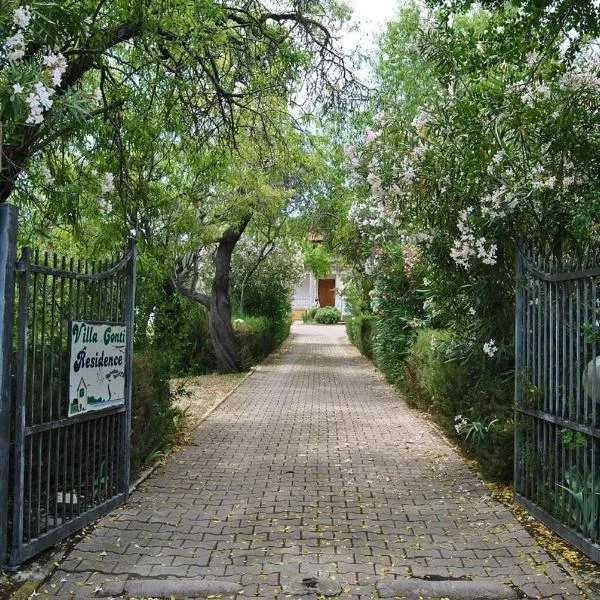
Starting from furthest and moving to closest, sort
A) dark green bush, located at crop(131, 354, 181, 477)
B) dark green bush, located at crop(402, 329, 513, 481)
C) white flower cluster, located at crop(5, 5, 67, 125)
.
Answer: dark green bush, located at crop(131, 354, 181, 477) < dark green bush, located at crop(402, 329, 513, 481) < white flower cluster, located at crop(5, 5, 67, 125)

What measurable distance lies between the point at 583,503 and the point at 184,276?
45.4ft

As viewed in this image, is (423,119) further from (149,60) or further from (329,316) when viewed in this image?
(329,316)

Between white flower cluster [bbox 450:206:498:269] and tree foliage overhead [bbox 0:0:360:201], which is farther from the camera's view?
white flower cluster [bbox 450:206:498:269]

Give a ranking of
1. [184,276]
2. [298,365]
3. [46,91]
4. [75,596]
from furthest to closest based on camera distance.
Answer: [298,365] < [184,276] < [75,596] < [46,91]

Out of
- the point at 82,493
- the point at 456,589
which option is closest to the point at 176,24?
the point at 82,493

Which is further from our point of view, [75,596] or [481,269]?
[481,269]

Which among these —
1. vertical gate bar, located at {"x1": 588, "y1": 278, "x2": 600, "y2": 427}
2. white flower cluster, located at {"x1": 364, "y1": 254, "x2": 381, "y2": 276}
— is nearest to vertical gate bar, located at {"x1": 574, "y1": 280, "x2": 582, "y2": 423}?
vertical gate bar, located at {"x1": 588, "y1": 278, "x2": 600, "y2": 427}

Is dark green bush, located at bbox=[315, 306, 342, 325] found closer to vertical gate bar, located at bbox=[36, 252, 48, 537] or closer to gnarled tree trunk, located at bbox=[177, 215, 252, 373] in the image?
gnarled tree trunk, located at bbox=[177, 215, 252, 373]

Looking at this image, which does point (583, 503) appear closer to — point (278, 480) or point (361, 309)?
point (278, 480)

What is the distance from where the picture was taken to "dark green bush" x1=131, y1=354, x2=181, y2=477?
23.6 ft

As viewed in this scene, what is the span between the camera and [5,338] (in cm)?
451

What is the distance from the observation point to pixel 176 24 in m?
6.43

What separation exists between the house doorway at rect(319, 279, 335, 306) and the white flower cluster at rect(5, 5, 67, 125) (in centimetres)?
5525

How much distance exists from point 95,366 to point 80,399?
1.20 feet
